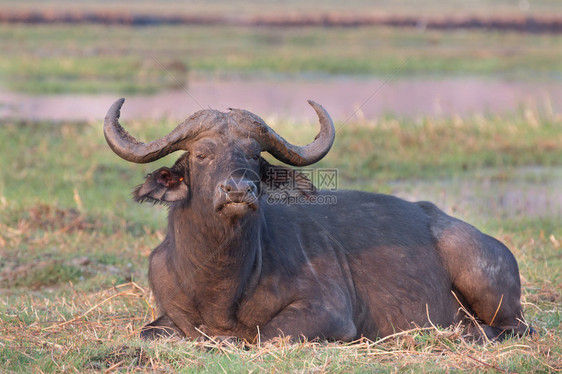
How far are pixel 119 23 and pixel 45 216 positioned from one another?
3786 cm

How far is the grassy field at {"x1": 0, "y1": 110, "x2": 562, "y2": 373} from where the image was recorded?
4312 millimetres

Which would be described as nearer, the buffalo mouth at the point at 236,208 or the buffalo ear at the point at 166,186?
the buffalo mouth at the point at 236,208

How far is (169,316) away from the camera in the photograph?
4965 millimetres

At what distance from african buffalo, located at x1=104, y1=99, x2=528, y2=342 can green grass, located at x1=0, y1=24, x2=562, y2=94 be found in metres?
13.7

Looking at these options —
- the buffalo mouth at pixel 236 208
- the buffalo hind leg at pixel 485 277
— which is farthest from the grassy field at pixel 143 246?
the buffalo mouth at pixel 236 208

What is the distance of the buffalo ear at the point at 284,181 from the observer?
16.3ft

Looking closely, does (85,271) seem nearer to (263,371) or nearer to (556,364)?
(263,371)

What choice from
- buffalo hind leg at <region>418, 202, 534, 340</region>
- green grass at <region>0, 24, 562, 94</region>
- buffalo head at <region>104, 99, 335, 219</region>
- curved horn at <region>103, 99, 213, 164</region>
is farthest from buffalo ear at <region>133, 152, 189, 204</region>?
green grass at <region>0, 24, 562, 94</region>

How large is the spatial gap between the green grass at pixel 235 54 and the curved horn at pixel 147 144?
1406cm

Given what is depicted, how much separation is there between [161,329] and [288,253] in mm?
930

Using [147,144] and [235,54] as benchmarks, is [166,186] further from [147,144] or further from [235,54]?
[235,54]

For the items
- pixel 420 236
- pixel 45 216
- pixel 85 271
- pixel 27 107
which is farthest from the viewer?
pixel 27 107

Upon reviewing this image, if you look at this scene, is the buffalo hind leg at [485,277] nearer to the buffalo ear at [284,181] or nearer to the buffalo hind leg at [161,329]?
the buffalo ear at [284,181]

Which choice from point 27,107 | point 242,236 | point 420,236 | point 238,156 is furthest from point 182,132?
point 27,107
